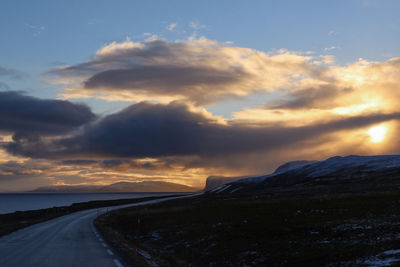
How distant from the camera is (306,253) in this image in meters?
19.5

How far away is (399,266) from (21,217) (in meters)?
79.8

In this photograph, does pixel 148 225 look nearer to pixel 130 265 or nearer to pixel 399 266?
pixel 130 265

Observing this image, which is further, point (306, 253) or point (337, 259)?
point (306, 253)

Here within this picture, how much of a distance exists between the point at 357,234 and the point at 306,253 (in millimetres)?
4663

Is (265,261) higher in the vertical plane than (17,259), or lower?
A: lower

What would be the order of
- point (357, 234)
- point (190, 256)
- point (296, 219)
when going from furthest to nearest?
point (296, 219) < point (190, 256) < point (357, 234)

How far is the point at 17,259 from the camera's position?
19.2 m

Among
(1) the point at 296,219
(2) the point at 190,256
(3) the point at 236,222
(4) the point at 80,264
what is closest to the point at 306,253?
(2) the point at 190,256

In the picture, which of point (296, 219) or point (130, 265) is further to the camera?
point (296, 219)

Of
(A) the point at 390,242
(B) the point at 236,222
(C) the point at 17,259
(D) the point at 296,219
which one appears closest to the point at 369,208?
(D) the point at 296,219

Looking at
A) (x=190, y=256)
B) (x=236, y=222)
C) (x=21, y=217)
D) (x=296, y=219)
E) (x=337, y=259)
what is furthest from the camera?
(x=21, y=217)

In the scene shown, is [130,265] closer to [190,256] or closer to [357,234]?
[190,256]

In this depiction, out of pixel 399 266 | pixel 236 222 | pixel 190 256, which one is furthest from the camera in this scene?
pixel 236 222

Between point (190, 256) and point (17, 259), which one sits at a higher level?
point (17, 259)
